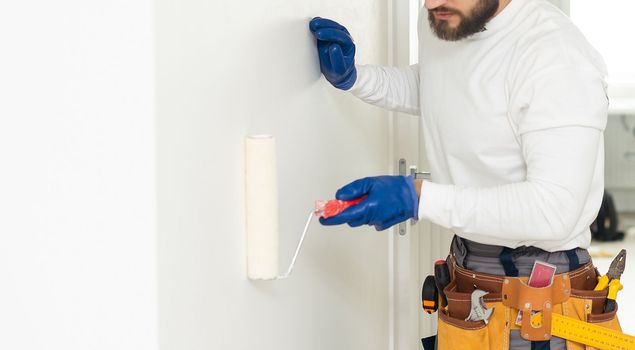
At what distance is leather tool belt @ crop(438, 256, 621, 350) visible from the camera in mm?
1643

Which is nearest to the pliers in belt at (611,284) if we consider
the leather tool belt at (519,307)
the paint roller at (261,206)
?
the leather tool belt at (519,307)

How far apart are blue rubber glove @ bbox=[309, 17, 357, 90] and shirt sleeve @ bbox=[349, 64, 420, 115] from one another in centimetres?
10

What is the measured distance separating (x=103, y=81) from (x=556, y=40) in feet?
3.10

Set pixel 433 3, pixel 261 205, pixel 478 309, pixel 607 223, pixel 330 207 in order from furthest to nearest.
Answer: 1. pixel 607 223
2. pixel 478 309
3. pixel 433 3
4. pixel 330 207
5. pixel 261 205

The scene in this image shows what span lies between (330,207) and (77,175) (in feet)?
1.65

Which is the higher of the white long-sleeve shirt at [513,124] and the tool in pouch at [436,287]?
the white long-sleeve shirt at [513,124]

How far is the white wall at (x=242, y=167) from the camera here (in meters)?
0.94

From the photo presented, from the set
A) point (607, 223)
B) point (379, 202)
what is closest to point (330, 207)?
point (379, 202)

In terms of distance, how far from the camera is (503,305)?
168cm

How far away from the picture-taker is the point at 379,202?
1.38 metres

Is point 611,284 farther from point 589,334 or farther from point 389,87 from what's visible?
point 389,87

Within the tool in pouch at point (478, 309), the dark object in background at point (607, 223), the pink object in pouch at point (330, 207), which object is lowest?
the dark object in background at point (607, 223)

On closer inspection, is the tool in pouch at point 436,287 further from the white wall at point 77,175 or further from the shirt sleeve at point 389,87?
the white wall at point 77,175

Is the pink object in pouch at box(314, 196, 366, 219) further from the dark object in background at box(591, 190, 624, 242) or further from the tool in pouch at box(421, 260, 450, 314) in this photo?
the dark object in background at box(591, 190, 624, 242)
